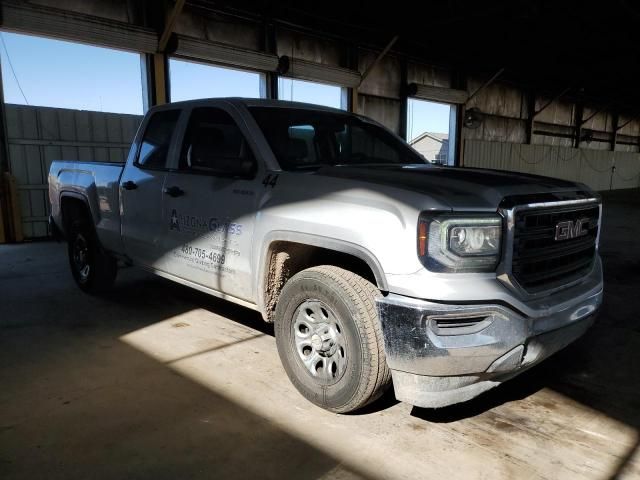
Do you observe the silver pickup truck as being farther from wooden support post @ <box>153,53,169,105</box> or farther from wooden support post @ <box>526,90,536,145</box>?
wooden support post @ <box>526,90,536,145</box>

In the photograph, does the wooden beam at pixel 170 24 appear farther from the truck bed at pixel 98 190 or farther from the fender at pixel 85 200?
the fender at pixel 85 200

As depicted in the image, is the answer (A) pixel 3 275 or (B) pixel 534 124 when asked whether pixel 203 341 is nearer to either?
(A) pixel 3 275

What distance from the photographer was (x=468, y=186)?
97.5 inches

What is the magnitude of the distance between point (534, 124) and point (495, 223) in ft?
67.1

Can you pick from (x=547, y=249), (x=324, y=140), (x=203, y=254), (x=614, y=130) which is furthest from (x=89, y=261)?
(x=614, y=130)

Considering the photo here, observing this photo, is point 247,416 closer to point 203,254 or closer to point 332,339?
point 332,339

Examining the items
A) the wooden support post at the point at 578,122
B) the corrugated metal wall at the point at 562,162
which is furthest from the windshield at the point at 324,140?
the wooden support post at the point at 578,122

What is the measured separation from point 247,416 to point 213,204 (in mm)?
1386

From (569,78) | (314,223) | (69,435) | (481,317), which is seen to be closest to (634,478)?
(481,317)

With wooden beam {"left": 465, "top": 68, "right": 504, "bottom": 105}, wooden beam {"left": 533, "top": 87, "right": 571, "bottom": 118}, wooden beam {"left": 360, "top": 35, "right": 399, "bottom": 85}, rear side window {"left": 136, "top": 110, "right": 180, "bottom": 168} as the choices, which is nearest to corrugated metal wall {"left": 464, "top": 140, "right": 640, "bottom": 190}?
wooden beam {"left": 533, "top": 87, "right": 571, "bottom": 118}

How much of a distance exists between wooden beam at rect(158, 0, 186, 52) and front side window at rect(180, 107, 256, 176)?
630 cm

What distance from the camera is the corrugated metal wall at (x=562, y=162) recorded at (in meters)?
17.8

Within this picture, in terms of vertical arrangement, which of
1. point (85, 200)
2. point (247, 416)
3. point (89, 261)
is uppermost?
point (85, 200)

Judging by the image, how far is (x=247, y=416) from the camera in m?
2.68
